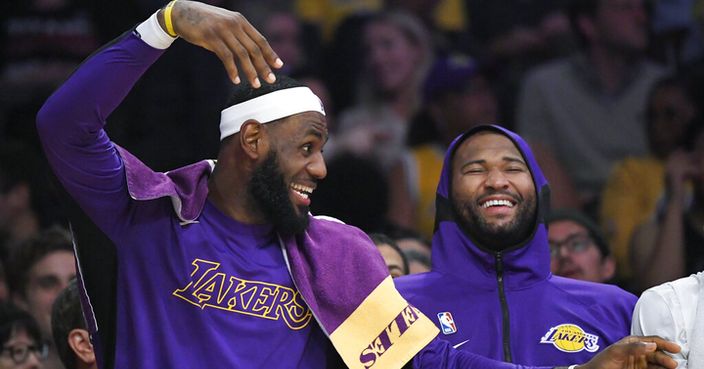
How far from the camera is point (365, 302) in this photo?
4.57m

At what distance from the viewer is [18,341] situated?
577 centimetres

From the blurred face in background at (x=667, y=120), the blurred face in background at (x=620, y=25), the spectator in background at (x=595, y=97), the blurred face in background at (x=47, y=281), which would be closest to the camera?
the blurred face in background at (x=47, y=281)

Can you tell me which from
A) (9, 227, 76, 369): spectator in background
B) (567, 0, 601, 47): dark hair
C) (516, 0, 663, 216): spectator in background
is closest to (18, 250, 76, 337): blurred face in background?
(9, 227, 76, 369): spectator in background

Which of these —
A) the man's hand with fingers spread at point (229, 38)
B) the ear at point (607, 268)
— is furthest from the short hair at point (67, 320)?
the ear at point (607, 268)

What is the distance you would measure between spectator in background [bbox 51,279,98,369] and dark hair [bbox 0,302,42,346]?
0.49 m

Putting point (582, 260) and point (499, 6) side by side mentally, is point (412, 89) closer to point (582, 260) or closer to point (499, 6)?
point (499, 6)

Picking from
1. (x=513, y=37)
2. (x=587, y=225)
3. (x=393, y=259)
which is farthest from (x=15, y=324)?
(x=513, y=37)

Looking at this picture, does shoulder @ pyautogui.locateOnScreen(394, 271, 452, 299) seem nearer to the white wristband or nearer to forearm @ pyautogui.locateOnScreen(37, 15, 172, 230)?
forearm @ pyautogui.locateOnScreen(37, 15, 172, 230)

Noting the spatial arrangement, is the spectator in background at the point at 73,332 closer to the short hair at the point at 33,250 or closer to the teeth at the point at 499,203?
the short hair at the point at 33,250

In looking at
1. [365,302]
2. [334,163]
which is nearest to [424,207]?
[334,163]

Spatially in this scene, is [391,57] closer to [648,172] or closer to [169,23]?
[648,172]

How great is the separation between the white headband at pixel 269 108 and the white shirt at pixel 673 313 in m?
1.27

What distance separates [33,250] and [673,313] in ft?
11.1

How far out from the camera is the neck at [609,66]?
8.82 metres
